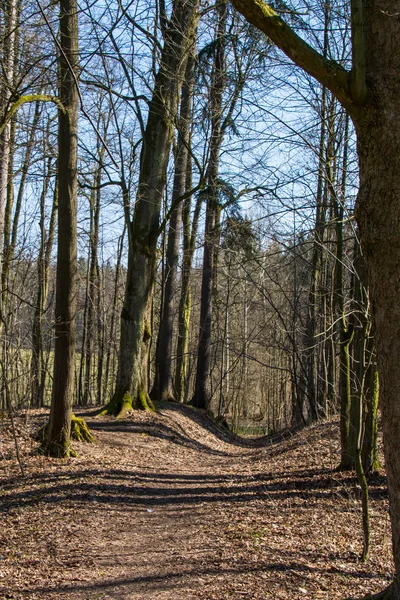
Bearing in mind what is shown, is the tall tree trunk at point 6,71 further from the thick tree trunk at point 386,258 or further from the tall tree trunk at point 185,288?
the tall tree trunk at point 185,288

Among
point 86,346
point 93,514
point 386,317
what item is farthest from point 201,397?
point 386,317

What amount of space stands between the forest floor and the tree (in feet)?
7.44

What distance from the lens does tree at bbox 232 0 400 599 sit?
2871 millimetres

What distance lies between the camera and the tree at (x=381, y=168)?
2.87 metres

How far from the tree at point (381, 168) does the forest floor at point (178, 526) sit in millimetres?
2269

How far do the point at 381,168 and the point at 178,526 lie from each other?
16.8ft

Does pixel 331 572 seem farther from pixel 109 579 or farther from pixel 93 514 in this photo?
pixel 93 514

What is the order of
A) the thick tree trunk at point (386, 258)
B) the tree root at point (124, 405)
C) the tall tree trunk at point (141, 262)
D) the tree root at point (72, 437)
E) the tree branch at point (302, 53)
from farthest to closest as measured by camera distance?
the tall tree trunk at point (141, 262)
the tree root at point (124, 405)
the tree root at point (72, 437)
the tree branch at point (302, 53)
the thick tree trunk at point (386, 258)

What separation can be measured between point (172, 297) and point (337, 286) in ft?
27.8

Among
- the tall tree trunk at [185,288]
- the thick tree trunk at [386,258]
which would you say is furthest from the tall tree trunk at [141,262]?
the thick tree trunk at [386,258]

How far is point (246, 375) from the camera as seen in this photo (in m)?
31.2

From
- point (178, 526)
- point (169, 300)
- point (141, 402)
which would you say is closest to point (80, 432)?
point (141, 402)

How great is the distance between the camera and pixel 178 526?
6.54 m

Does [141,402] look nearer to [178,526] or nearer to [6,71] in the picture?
[178,526]
